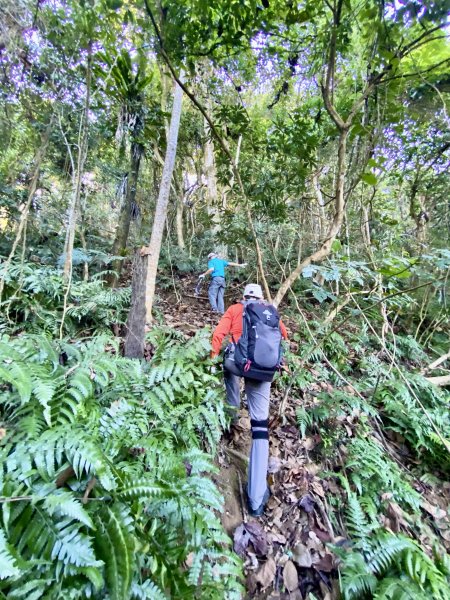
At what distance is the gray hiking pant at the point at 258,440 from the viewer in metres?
3.07

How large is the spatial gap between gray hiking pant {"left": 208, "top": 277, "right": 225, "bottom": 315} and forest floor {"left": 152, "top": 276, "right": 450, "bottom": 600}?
3.37 m

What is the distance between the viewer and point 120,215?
6738 mm

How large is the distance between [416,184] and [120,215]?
7084 mm

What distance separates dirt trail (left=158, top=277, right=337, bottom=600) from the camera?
2594mm

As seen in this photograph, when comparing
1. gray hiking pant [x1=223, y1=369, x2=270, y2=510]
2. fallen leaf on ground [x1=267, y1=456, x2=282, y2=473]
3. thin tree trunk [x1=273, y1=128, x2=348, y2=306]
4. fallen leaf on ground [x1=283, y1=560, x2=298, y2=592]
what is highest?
thin tree trunk [x1=273, y1=128, x2=348, y2=306]

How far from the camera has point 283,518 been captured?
10.2 ft

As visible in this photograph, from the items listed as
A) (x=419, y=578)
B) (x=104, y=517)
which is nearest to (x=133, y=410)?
(x=104, y=517)

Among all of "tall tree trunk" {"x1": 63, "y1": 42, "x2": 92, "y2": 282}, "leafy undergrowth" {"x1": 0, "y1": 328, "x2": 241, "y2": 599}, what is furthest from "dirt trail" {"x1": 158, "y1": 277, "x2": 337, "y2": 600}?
"tall tree trunk" {"x1": 63, "y1": 42, "x2": 92, "y2": 282}

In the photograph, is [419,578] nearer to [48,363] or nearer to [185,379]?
[185,379]

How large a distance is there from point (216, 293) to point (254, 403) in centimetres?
455

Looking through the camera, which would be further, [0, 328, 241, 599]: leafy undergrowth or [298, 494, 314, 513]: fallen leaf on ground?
[298, 494, 314, 513]: fallen leaf on ground

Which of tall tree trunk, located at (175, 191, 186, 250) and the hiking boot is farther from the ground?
tall tree trunk, located at (175, 191, 186, 250)

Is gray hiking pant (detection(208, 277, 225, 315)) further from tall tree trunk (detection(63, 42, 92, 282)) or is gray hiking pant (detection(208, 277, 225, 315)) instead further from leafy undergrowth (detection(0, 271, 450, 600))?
tall tree trunk (detection(63, 42, 92, 282))

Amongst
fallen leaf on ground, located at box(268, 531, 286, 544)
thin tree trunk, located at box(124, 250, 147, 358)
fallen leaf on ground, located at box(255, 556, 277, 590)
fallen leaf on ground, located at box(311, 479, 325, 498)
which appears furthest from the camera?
thin tree trunk, located at box(124, 250, 147, 358)
